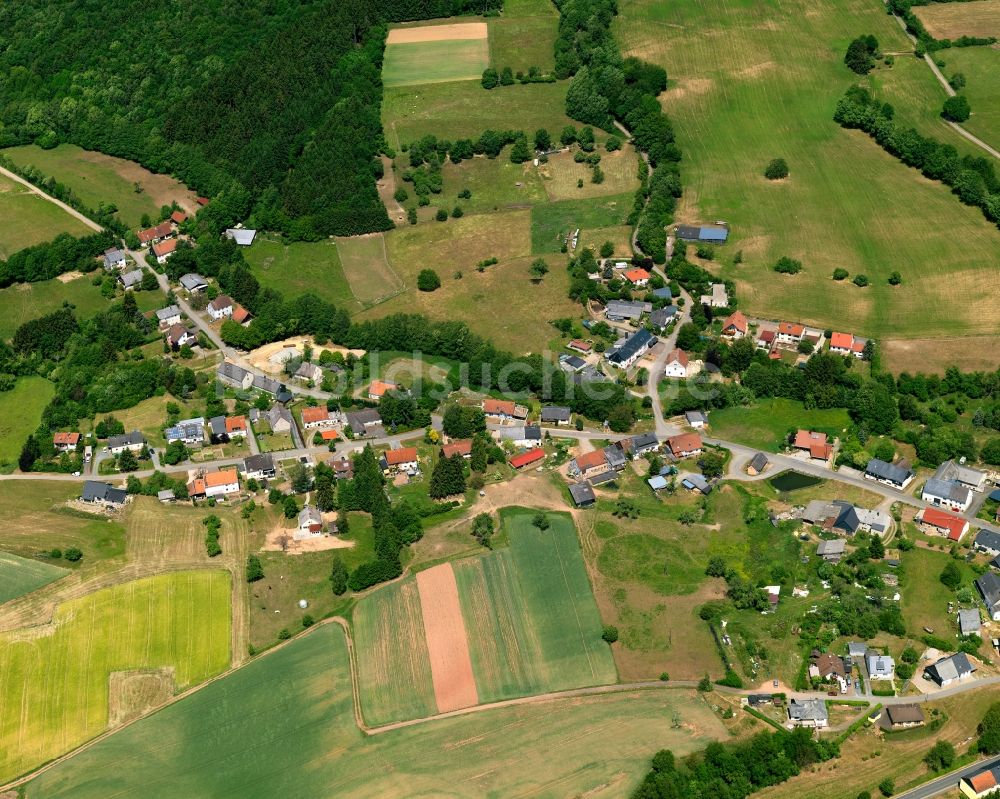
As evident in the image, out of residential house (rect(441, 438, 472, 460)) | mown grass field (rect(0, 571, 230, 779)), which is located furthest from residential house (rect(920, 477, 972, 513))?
mown grass field (rect(0, 571, 230, 779))

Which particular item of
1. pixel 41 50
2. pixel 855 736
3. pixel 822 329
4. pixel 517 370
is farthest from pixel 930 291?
pixel 41 50

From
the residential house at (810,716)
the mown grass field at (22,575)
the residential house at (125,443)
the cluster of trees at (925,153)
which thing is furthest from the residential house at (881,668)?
the cluster of trees at (925,153)

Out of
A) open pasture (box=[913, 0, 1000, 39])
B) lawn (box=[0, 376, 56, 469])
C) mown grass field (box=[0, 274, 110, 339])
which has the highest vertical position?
open pasture (box=[913, 0, 1000, 39])

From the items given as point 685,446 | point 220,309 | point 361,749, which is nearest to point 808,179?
point 685,446

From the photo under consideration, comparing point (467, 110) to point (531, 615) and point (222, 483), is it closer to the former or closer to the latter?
point (222, 483)

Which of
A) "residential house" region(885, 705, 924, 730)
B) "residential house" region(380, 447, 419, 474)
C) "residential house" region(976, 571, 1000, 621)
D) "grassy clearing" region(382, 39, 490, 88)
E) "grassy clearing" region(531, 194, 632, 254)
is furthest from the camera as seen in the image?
"grassy clearing" region(382, 39, 490, 88)

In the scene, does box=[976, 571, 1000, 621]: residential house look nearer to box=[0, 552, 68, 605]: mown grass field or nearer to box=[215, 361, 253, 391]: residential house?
box=[215, 361, 253, 391]: residential house

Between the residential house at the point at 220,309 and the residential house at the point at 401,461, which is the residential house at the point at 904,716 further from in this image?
the residential house at the point at 220,309
